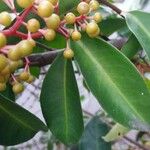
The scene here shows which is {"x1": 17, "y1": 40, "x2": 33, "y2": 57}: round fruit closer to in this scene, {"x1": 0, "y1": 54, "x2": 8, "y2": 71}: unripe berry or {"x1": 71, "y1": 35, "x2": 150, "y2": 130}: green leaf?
{"x1": 0, "y1": 54, "x2": 8, "y2": 71}: unripe berry

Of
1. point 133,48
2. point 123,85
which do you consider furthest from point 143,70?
point 123,85

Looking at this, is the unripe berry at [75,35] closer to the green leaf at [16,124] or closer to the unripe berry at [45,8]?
the unripe berry at [45,8]

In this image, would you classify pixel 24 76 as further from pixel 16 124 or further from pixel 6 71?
pixel 16 124

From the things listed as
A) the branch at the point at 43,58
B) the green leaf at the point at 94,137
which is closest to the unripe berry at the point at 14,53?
the branch at the point at 43,58

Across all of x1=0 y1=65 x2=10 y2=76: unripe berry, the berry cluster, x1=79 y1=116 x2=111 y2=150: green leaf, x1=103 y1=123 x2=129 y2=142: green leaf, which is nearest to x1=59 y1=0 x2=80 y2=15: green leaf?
the berry cluster

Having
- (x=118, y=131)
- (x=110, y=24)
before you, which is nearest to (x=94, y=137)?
(x=118, y=131)

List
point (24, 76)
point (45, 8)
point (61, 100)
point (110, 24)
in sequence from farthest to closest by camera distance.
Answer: point (110, 24)
point (61, 100)
point (24, 76)
point (45, 8)
